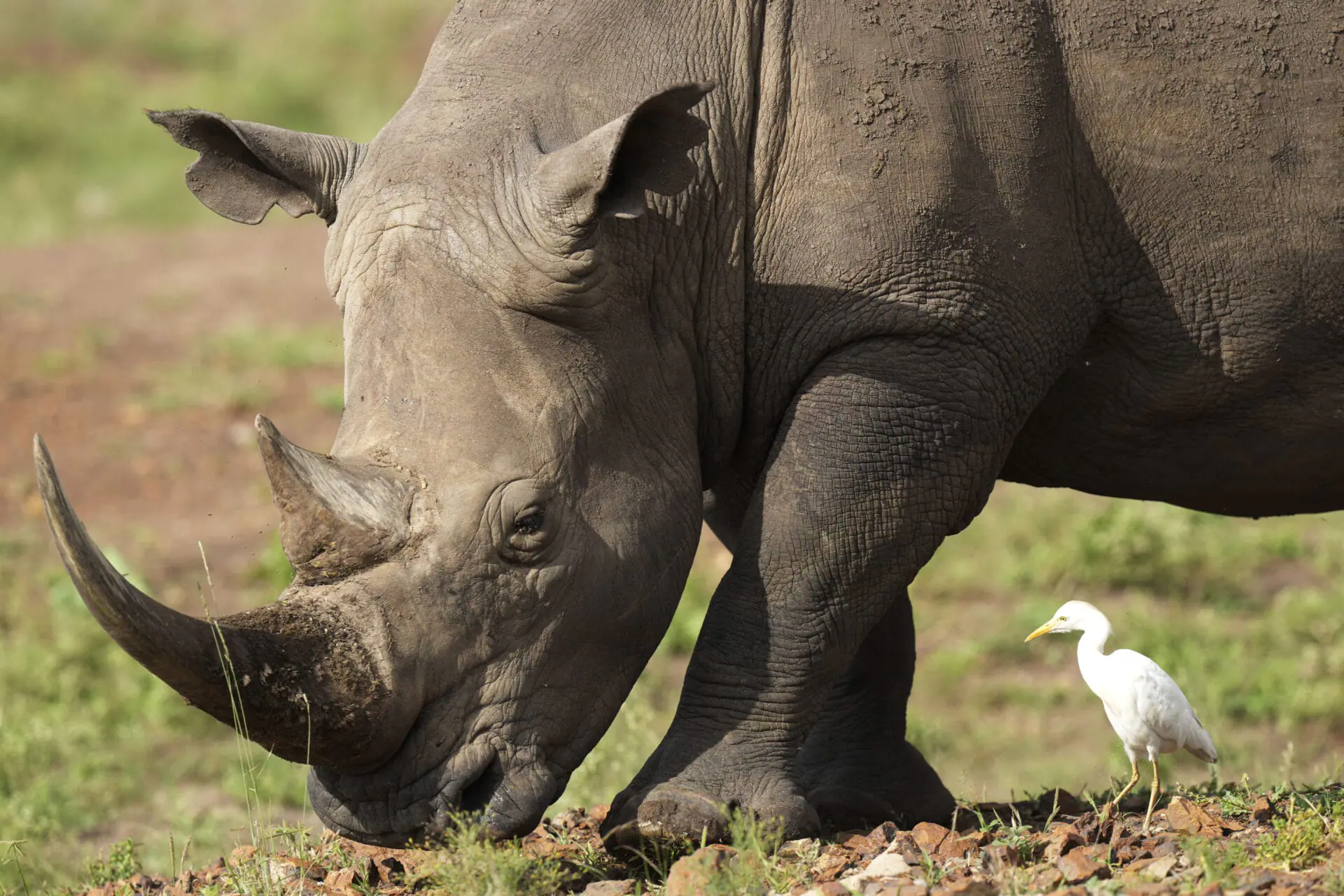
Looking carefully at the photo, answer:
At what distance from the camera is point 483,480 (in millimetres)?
4414

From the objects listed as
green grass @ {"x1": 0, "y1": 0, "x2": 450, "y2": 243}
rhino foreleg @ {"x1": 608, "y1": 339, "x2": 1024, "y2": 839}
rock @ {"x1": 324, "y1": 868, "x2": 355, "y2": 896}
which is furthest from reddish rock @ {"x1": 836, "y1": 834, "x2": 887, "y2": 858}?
green grass @ {"x1": 0, "y1": 0, "x2": 450, "y2": 243}

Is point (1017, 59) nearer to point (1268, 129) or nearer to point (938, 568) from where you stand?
point (1268, 129)

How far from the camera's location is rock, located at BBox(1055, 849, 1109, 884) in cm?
413

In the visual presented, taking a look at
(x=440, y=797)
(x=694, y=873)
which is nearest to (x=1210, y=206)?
(x=694, y=873)

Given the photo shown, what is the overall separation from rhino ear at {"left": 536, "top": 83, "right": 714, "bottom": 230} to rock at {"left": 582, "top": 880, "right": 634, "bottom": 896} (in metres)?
1.57

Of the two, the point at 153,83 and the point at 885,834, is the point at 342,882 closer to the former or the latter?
the point at 885,834

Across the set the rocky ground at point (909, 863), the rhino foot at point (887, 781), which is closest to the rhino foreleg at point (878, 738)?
the rhino foot at point (887, 781)

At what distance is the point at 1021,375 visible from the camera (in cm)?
481

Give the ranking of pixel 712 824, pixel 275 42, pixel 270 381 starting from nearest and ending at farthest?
pixel 712 824 < pixel 270 381 < pixel 275 42

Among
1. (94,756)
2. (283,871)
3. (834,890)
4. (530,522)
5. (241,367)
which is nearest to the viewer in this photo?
(834,890)

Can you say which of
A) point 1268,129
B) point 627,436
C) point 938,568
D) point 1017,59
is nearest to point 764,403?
point 627,436

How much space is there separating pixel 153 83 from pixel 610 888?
19.1 meters

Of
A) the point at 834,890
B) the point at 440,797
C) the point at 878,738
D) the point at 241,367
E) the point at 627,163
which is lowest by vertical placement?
the point at 834,890

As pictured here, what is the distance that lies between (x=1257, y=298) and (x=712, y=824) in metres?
2.00
